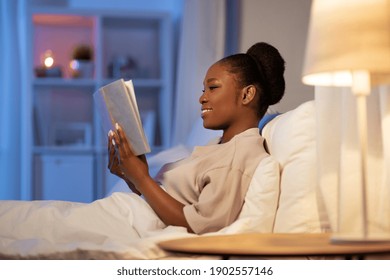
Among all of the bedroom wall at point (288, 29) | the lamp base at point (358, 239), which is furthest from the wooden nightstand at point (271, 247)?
the bedroom wall at point (288, 29)

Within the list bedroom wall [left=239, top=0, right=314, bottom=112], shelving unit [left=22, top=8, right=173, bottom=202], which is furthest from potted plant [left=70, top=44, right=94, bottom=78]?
bedroom wall [left=239, top=0, right=314, bottom=112]

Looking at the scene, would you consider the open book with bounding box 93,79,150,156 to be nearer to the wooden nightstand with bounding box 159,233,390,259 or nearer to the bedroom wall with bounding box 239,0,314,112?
the wooden nightstand with bounding box 159,233,390,259

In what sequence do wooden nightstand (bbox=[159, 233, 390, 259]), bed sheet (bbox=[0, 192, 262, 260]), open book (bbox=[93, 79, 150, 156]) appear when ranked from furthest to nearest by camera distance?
open book (bbox=[93, 79, 150, 156]) < bed sheet (bbox=[0, 192, 262, 260]) < wooden nightstand (bbox=[159, 233, 390, 259])

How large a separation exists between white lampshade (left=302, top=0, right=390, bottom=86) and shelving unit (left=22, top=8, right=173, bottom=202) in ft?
8.99

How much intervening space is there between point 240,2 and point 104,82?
1.46 metres

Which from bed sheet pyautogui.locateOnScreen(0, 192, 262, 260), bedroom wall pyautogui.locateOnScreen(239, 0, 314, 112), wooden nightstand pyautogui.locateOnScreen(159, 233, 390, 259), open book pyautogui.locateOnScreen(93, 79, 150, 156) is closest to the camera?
wooden nightstand pyautogui.locateOnScreen(159, 233, 390, 259)

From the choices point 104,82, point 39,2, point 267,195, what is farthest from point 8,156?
point 267,195

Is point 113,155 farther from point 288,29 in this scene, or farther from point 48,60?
point 48,60

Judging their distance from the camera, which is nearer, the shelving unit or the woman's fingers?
the woman's fingers

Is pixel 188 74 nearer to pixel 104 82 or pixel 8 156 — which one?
pixel 104 82

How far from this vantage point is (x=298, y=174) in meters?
1.50

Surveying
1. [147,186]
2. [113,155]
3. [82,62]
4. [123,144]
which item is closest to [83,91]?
[82,62]

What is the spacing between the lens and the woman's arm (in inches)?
61.2

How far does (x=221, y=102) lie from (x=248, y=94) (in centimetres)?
7
